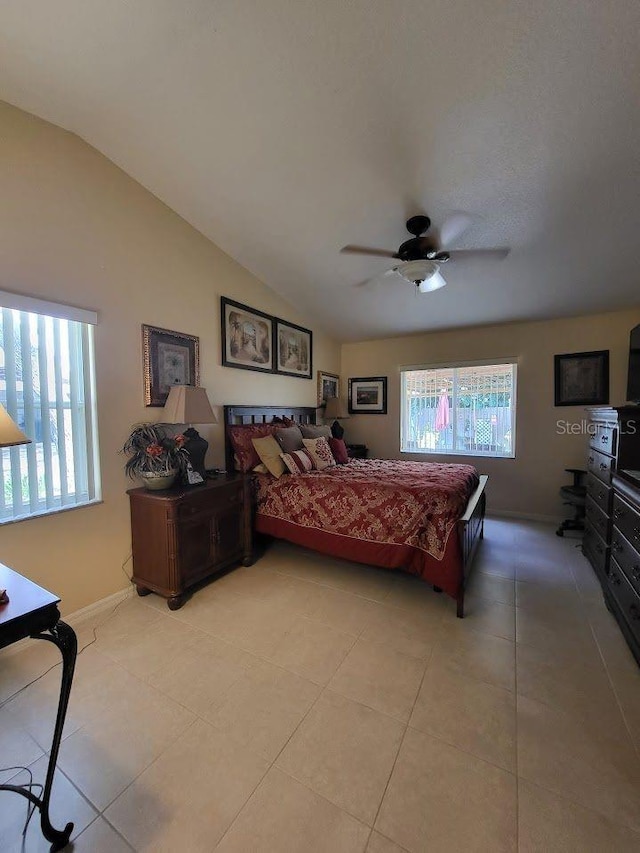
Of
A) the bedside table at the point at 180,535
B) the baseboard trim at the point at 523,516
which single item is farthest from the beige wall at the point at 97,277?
the baseboard trim at the point at 523,516

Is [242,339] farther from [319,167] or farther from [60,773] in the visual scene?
[60,773]

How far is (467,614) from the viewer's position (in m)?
2.30

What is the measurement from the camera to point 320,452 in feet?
11.8

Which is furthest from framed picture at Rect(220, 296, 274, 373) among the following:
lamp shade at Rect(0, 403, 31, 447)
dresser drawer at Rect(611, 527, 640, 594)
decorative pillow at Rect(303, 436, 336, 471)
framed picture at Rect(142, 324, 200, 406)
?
dresser drawer at Rect(611, 527, 640, 594)

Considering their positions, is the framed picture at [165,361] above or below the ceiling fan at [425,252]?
below

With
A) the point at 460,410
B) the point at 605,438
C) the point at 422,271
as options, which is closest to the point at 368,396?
the point at 460,410

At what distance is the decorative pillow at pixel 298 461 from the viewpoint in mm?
3209

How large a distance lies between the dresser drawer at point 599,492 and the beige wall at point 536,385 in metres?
1.10

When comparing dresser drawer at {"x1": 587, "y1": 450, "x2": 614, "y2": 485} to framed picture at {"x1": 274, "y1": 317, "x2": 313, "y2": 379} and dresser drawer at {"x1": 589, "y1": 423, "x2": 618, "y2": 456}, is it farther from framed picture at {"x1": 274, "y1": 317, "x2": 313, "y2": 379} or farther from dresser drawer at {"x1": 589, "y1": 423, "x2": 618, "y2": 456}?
framed picture at {"x1": 274, "y1": 317, "x2": 313, "y2": 379}

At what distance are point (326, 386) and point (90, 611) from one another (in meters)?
3.73

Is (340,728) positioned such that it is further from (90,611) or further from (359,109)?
(359,109)

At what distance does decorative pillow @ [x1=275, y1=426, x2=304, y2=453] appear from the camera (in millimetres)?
3451

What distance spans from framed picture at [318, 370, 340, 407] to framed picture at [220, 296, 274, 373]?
1126mm

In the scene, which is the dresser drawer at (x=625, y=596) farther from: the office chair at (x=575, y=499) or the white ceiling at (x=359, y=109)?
the white ceiling at (x=359, y=109)
